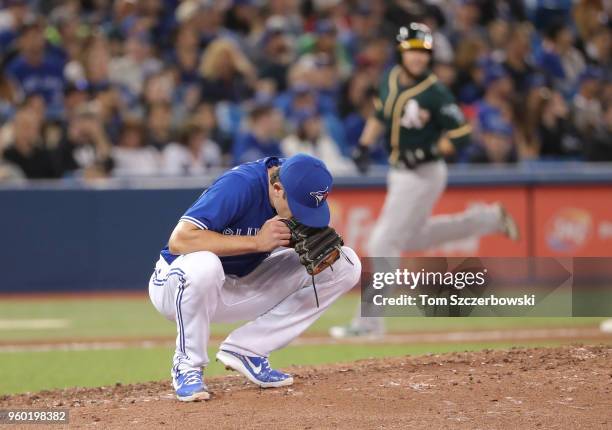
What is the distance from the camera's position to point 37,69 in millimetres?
14391

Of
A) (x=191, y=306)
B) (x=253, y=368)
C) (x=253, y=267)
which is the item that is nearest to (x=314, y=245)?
(x=253, y=267)

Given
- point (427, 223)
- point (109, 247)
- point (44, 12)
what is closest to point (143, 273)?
point (109, 247)

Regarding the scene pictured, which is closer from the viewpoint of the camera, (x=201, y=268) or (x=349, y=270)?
(x=201, y=268)

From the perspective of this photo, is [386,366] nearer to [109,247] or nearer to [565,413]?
[565,413]

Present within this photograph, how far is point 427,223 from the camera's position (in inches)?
419

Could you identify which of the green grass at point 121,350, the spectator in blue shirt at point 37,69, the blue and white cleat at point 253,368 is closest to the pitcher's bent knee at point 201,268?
the blue and white cleat at point 253,368

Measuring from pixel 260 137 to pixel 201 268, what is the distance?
309 inches

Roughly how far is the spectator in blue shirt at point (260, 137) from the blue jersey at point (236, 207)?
7249 mm

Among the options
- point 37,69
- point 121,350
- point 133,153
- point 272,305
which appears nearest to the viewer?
point 272,305

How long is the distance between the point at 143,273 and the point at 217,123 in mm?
2570

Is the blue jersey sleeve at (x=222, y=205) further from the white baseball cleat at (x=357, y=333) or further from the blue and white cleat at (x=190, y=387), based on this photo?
the white baseball cleat at (x=357, y=333)

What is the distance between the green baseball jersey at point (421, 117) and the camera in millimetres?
10148

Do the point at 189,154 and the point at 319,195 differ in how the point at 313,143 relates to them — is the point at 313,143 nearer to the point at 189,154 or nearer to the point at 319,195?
the point at 189,154

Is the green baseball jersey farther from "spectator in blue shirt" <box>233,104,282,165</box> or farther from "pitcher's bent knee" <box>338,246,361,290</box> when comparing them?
"pitcher's bent knee" <box>338,246,361,290</box>
